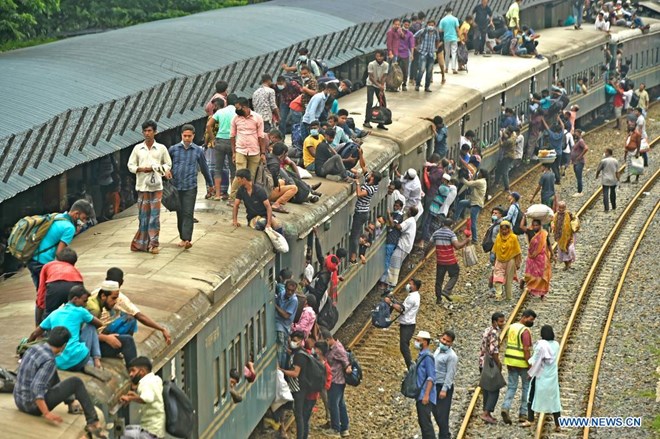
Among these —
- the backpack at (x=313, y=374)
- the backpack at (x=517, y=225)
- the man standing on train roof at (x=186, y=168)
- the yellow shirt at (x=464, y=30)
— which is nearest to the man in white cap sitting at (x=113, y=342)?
the man standing on train roof at (x=186, y=168)

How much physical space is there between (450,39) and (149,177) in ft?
62.8

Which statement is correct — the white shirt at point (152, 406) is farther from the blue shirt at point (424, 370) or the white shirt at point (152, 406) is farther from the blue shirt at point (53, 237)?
the blue shirt at point (424, 370)

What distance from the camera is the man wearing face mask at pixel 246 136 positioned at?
16984 millimetres

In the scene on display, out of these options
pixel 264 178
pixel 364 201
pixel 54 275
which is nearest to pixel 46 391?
pixel 54 275

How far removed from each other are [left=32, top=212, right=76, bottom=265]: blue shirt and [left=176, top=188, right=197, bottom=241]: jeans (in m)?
2.15

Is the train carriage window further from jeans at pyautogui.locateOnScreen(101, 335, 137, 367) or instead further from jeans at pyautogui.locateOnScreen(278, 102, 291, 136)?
jeans at pyautogui.locateOnScreen(278, 102, 291, 136)

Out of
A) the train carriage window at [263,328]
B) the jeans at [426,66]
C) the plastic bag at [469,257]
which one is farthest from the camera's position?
the jeans at [426,66]

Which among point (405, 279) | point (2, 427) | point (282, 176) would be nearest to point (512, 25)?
point (405, 279)

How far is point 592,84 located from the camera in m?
41.3

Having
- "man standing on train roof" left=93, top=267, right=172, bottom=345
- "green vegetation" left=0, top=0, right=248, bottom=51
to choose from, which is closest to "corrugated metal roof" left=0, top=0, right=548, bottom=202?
"man standing on train roof" left=93, top=267, right=172, bottom=345

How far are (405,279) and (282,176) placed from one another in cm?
712

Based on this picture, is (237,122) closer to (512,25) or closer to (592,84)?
(512,25)

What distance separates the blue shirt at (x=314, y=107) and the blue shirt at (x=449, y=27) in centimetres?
1157

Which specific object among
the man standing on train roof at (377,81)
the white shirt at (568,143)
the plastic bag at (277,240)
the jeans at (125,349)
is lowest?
the white shirt at (568,143)
